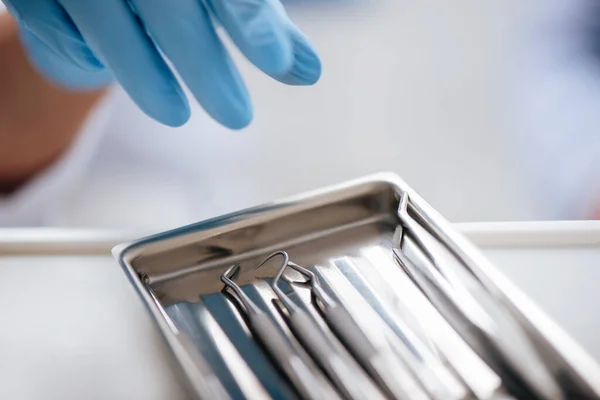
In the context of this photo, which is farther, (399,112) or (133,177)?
(399,112)

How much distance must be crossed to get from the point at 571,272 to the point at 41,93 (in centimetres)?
78

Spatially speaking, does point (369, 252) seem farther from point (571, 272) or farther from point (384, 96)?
point (384, 96)

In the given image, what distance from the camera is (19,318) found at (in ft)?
1.70

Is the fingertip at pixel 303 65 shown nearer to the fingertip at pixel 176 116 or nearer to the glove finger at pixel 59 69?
the fingertip at pixel 176 116

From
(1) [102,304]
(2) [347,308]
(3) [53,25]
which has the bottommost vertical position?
(2) [347,308]

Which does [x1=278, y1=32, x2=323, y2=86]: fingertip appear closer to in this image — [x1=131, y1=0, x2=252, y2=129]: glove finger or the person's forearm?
[x1=131, y1=0, x2=252, y2=129]: glove finger

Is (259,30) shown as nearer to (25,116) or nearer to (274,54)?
(274,54)

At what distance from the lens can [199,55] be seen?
486 mm

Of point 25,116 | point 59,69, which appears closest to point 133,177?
point 25,116

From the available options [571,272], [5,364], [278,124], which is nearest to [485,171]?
[278,124]

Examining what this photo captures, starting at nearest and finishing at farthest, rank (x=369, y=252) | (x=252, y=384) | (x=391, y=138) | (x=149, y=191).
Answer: (x=252, y=384), (x=369, y=252), (x=149, y=191), (x=391, y=138)

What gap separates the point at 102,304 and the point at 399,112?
69 centimetres

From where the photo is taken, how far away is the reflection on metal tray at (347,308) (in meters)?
0.39

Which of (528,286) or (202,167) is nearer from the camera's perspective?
(528,286)
